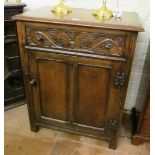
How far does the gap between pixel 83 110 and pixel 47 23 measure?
0.66 m

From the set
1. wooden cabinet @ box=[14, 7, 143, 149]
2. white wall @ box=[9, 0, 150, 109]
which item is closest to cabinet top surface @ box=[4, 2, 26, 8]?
white wall @ box=[9, 0, 150, 109]

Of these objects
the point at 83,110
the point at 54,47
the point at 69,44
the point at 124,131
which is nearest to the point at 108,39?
the point at 69,44

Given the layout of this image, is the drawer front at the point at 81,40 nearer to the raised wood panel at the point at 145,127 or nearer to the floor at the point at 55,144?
the raised wood panel at the point at 145,127

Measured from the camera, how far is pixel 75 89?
1321mm

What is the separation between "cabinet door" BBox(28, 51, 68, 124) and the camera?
128cm

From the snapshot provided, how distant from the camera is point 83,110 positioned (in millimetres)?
1401

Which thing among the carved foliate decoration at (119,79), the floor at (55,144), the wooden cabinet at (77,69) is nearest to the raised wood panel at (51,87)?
the wooden cabinet at (77,69)

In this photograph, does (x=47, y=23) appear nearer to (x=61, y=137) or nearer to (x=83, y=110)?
(x=83, y=110)

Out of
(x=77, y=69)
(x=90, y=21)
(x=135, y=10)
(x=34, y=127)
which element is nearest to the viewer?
(x=90, y=21)

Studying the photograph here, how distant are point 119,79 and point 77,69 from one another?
276 millimetres

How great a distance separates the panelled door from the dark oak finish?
490 millimetres

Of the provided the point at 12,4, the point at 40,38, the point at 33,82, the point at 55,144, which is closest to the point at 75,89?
the point at 33,82

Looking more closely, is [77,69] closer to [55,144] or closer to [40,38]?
[40,38]

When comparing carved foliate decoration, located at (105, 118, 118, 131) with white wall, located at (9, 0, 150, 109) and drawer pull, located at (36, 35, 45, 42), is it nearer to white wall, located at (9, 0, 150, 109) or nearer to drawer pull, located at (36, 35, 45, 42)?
white wall, located at (9, 0, 150, 109)
